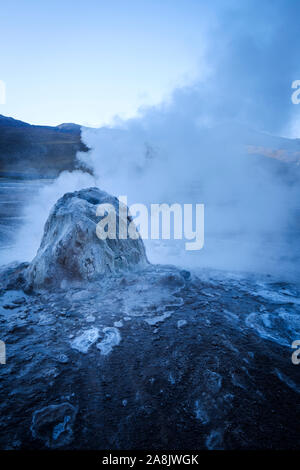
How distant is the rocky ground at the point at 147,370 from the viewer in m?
1.36

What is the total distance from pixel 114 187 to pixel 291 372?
9.44 meters

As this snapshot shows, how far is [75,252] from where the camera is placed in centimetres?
345

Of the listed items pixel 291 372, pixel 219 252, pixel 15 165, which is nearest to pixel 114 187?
pixel 219 252

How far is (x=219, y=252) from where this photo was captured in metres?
6.01

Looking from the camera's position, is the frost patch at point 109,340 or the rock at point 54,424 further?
the frost patch at point 109,340

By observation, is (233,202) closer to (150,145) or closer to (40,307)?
(150,145)

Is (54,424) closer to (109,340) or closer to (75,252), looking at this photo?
(109,340)
